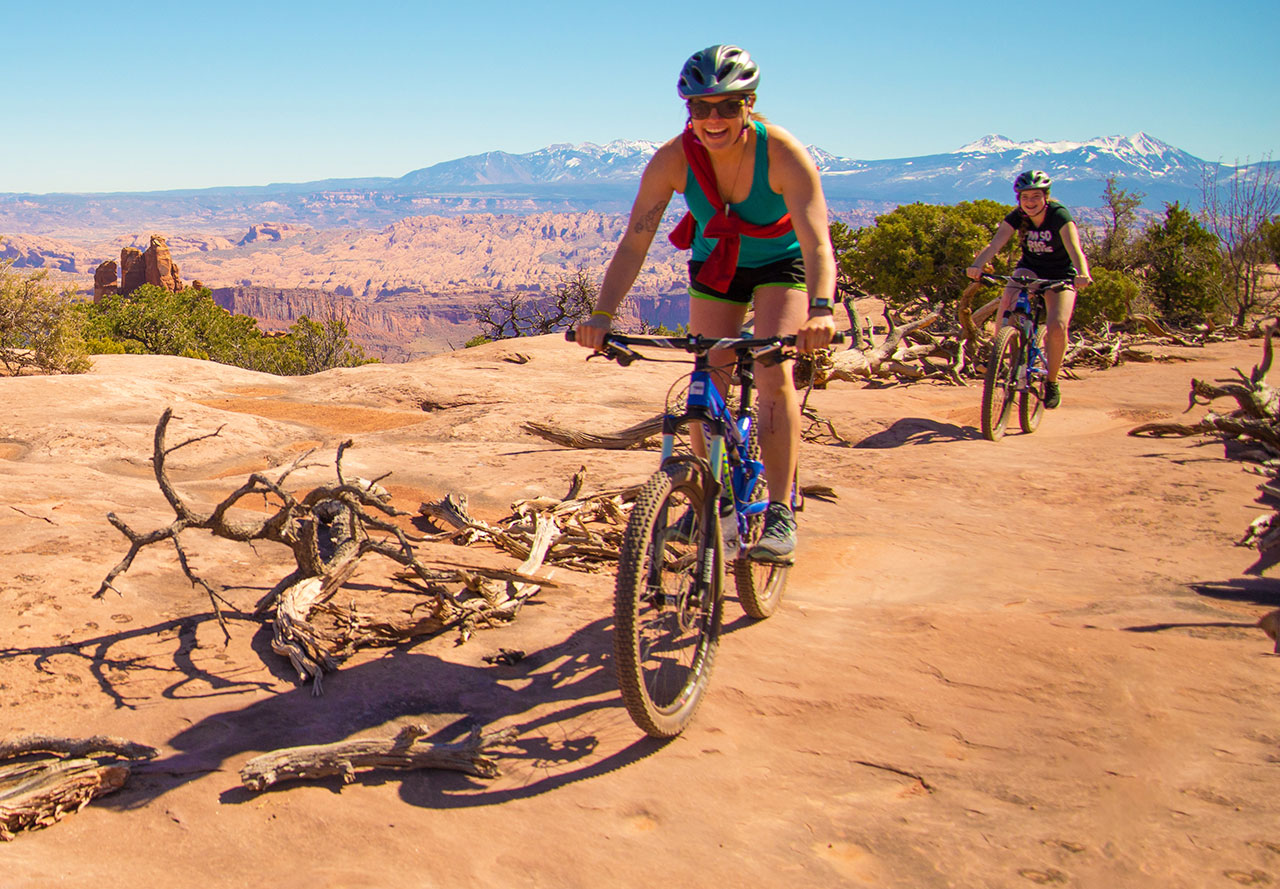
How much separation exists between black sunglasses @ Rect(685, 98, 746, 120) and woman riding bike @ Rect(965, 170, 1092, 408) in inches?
209

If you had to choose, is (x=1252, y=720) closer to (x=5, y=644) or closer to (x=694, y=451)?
(x=694, y=451)

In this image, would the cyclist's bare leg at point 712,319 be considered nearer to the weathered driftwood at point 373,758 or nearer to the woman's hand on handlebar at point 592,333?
the woman's hand on handlebar at point 592,333

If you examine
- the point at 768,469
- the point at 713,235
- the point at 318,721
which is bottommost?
the point at 318,721

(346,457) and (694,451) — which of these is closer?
(694,451)

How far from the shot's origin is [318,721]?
304 centimetres

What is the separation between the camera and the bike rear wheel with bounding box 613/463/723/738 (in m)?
2.77

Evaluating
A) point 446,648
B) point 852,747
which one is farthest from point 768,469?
point 446,648

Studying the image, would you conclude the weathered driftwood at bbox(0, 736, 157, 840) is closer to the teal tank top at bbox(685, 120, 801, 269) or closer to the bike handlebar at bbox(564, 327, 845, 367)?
the bike handlebar at bbox(564, 327, 845, 367)

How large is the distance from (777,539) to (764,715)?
0.74 metres

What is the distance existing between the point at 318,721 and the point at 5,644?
1.37 meters

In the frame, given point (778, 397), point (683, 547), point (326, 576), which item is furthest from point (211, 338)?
point (683, 547)

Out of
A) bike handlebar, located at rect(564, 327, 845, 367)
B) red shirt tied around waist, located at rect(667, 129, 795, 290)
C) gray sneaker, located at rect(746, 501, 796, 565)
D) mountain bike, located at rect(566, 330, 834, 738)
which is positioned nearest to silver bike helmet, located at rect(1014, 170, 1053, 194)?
red shirt tied around waist, located at rect(667, 129, 795, 290)

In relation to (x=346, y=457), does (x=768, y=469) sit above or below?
above

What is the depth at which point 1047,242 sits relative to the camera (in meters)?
8.12
